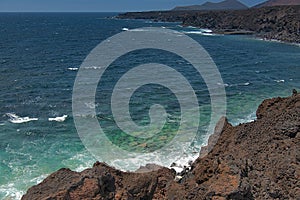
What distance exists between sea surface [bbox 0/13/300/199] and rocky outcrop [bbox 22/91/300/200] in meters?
10.7

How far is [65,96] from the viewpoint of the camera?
41750mm

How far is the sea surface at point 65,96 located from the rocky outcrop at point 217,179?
10.7 m

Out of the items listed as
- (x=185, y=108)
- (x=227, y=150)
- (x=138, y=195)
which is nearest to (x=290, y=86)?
(x=185, y=108)

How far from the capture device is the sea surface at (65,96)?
25344 mm

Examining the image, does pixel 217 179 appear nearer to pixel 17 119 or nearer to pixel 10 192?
pixel 10 192

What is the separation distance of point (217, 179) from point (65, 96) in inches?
1300

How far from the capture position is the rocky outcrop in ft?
34.1

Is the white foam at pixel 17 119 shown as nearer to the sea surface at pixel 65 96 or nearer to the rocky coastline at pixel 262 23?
Result: the sea surface at pixel 65 96

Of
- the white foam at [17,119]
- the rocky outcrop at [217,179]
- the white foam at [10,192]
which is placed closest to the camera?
the rocky outcrop at [217,179]

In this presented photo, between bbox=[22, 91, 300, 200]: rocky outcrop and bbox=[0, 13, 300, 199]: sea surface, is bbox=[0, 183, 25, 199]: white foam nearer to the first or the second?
bbox=[0, 13, 300, 199]: sea surface

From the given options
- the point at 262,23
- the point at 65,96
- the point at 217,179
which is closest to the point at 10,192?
the point at 217,179

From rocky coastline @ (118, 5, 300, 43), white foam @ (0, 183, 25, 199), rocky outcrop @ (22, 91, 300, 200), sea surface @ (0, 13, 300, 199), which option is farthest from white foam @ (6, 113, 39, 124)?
rocky coastline @ (118, 5, 300, 43)

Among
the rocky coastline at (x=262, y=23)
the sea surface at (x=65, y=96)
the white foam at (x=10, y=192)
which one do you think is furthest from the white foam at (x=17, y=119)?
the rocky coastline at (x=262, y=23)

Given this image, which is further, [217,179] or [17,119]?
[17,119]
